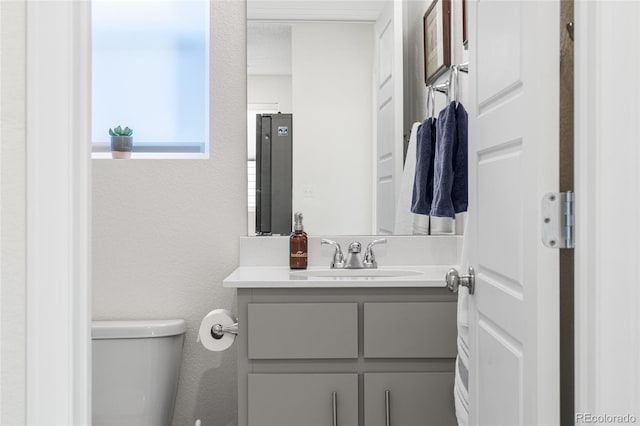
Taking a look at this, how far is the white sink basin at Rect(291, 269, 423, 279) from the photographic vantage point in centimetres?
224

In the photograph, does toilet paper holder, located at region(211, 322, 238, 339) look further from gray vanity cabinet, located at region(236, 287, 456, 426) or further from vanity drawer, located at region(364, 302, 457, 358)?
vanity drawer, located at region(364, 302, 457, 358)

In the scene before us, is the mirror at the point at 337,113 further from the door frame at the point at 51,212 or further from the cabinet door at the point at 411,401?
the door frame at the point at 51,212

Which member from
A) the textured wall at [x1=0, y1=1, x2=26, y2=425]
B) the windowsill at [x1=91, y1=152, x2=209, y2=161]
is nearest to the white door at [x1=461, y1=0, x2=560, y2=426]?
the textured wall at [x1=0, y1=1, x2=26, y2=425]

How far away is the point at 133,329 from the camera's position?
212 cm

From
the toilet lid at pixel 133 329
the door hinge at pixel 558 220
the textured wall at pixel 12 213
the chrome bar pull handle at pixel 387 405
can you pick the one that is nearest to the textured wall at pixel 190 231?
the toilet lid at pixel 133 329

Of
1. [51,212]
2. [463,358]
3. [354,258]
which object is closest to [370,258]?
[354,258]

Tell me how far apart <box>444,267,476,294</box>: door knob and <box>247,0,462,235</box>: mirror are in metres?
1.00

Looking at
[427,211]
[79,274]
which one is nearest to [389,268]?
[427,211]

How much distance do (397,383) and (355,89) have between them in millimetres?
1160

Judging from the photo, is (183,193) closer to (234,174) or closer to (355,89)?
(234,174)

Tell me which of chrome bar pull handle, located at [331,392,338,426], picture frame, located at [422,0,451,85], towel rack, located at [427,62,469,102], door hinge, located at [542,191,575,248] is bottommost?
chrome bar pull handle, located at [331,392,338,426]

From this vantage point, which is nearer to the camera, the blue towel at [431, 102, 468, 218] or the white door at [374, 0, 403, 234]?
the blue towel at [431, 102, 468, 218]

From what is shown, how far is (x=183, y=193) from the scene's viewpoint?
2.40 m

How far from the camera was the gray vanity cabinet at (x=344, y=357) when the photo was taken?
6.31ft
